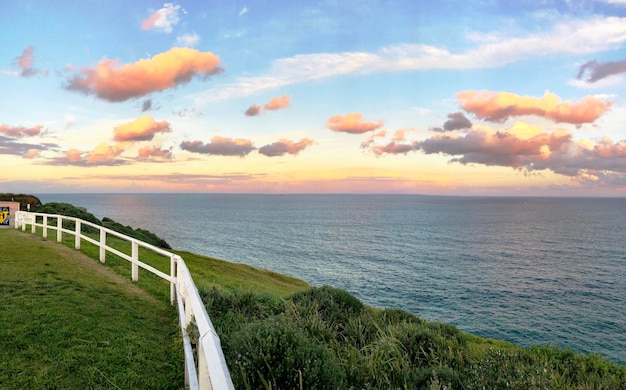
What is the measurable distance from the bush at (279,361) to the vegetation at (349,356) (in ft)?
0.03

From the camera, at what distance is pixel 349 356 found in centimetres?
664

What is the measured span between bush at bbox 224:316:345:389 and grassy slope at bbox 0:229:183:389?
1.13 meters

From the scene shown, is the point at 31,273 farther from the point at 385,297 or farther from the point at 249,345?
the point at 385,297

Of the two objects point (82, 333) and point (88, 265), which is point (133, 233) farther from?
point (82, 333)

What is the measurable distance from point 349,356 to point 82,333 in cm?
420

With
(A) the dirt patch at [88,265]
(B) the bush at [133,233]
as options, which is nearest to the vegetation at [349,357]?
(A) the dirt patch at [88,265]

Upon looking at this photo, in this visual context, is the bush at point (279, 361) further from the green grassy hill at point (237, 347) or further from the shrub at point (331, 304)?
the shrub at point (331, 304)

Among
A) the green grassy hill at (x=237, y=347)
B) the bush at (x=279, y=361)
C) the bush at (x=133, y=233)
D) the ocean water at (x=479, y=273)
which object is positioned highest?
the bush at (x=279, y=361)

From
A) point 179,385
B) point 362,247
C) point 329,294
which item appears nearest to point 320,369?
point 179,385

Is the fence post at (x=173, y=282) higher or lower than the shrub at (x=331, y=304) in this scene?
higher

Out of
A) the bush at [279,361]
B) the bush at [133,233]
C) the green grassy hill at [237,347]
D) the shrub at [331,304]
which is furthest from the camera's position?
the bush at [133,233]

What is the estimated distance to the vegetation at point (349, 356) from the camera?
4531mm

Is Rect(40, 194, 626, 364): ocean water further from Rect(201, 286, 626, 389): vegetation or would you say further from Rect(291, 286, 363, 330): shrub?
Rect(201, 286, 626, 389): vegetation

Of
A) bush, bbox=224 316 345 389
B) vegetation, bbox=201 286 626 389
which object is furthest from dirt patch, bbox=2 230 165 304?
bush, bbox=224 316 345 389
